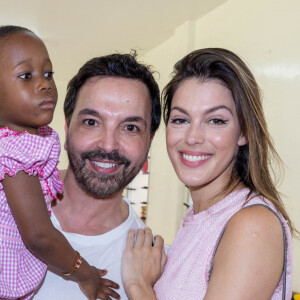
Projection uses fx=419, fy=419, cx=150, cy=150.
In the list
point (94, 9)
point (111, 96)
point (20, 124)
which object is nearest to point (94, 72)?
point (111, 96)

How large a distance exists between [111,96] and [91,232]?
606 millimetres

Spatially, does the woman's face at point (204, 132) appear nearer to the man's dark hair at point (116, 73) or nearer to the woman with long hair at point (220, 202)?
the woman with long hair at point (220, 202)

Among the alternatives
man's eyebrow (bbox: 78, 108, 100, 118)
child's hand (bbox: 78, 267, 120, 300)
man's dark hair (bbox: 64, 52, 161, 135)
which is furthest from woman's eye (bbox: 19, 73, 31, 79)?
child's hand (bbox: 78, 267, 120, 300)

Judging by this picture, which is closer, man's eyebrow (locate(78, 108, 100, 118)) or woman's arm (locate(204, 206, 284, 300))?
woman's arm (locate(204, 206, 284, 300))

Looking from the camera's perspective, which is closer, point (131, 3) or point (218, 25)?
point (218, 25)

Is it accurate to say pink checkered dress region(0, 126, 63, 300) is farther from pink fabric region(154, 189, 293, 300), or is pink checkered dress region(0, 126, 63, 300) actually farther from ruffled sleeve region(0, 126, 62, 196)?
pink fabric region(154, 189, 293, 300)

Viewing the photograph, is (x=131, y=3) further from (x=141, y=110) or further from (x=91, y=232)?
(x=91, y=232)

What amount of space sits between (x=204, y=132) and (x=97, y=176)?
618 mm

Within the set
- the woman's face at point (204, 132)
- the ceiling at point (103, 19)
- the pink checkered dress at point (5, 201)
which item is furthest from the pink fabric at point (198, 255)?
the ceiling at point (103, 19)

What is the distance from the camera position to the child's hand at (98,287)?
1.56 meters

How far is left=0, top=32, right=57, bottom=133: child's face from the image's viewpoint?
133cm

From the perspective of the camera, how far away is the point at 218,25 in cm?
454

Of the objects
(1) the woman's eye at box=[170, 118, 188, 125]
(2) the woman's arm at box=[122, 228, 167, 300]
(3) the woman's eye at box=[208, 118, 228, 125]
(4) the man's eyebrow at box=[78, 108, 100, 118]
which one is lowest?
(2) the woman's arm at box=[122, 228, 167, 300]

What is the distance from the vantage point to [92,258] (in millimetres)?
1721
